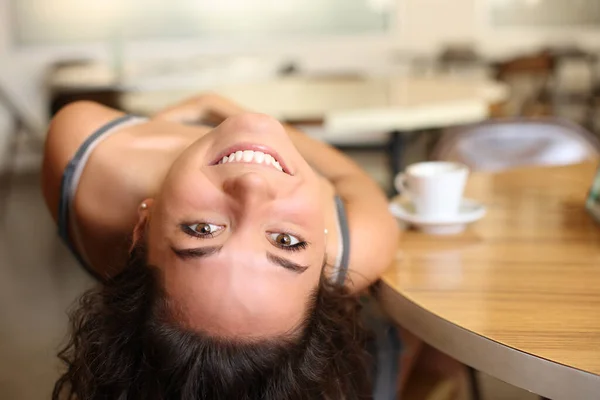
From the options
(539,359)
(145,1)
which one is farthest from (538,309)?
(145,1)

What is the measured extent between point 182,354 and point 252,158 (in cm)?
27

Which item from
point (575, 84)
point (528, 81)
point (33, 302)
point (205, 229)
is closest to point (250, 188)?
point (205, 229)

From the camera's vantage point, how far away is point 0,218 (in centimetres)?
431

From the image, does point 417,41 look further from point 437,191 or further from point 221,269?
point 221,269

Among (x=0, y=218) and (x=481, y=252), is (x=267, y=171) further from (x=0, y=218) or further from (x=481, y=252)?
(x=0, y=218)

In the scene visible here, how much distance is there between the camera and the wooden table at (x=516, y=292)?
758mm

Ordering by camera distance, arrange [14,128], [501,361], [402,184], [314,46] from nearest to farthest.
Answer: [501,361] < [402,184] < [14,128] < [314,46]

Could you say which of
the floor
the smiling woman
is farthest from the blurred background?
the smiling woman

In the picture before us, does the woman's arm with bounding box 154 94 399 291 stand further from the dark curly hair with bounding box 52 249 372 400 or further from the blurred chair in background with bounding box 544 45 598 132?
the blurred chair in background with bounding box 544 45 598 132

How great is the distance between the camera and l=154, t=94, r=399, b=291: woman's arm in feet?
3.35

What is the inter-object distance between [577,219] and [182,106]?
2.52 ft

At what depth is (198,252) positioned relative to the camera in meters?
0.83

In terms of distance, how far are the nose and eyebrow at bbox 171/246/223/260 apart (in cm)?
7

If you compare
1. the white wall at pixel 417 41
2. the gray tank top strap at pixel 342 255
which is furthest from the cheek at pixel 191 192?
the white wall at pixel 417 41
